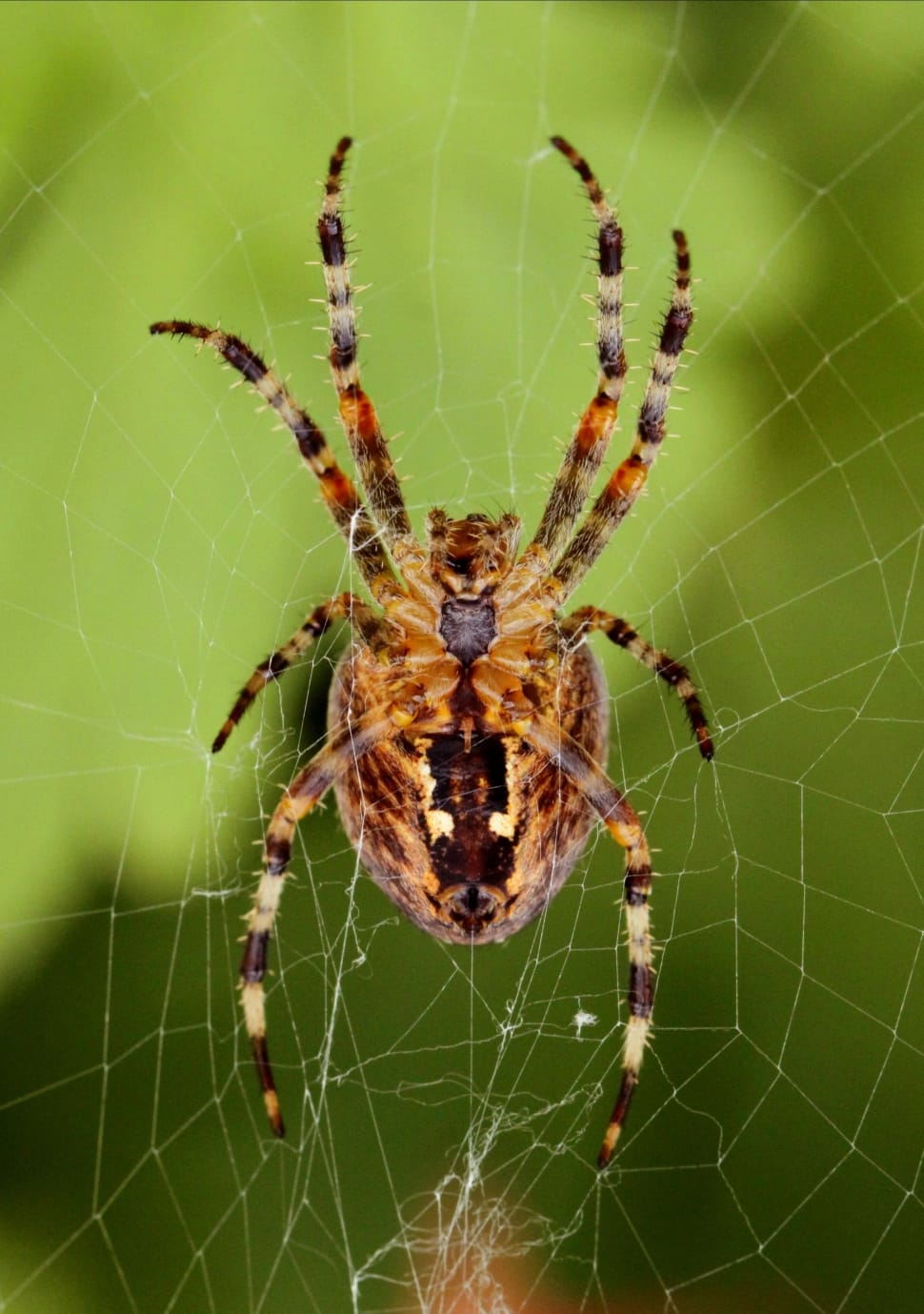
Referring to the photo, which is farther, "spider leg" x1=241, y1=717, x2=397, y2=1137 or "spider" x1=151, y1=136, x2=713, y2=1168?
"spider leg" x1=241, y1=717, x2=397, y2=1137

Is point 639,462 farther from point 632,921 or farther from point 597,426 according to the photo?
point 632,921

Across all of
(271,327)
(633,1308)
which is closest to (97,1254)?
(633,1308)

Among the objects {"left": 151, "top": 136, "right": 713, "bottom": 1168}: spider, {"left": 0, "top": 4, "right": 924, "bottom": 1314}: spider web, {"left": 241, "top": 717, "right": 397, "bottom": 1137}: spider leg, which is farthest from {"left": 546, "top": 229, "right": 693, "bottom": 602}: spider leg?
{"left": 241, "top": 717, "right": 397, "bottom": 1137}: spider leg

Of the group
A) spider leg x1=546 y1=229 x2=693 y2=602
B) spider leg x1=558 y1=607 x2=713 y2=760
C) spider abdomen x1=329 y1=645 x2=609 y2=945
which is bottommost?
spider abdomen x1=329 y1=645 x2=609 y2=945

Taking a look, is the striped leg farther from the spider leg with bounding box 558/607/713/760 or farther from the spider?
the spider leg with bounding box 558/607/713/760

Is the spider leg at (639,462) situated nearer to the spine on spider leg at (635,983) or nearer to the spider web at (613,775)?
the spider web at (613,775)

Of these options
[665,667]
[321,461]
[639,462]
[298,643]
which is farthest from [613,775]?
[321,461]

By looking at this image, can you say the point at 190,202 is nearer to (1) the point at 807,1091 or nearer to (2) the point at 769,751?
(2) the point at 769,751
